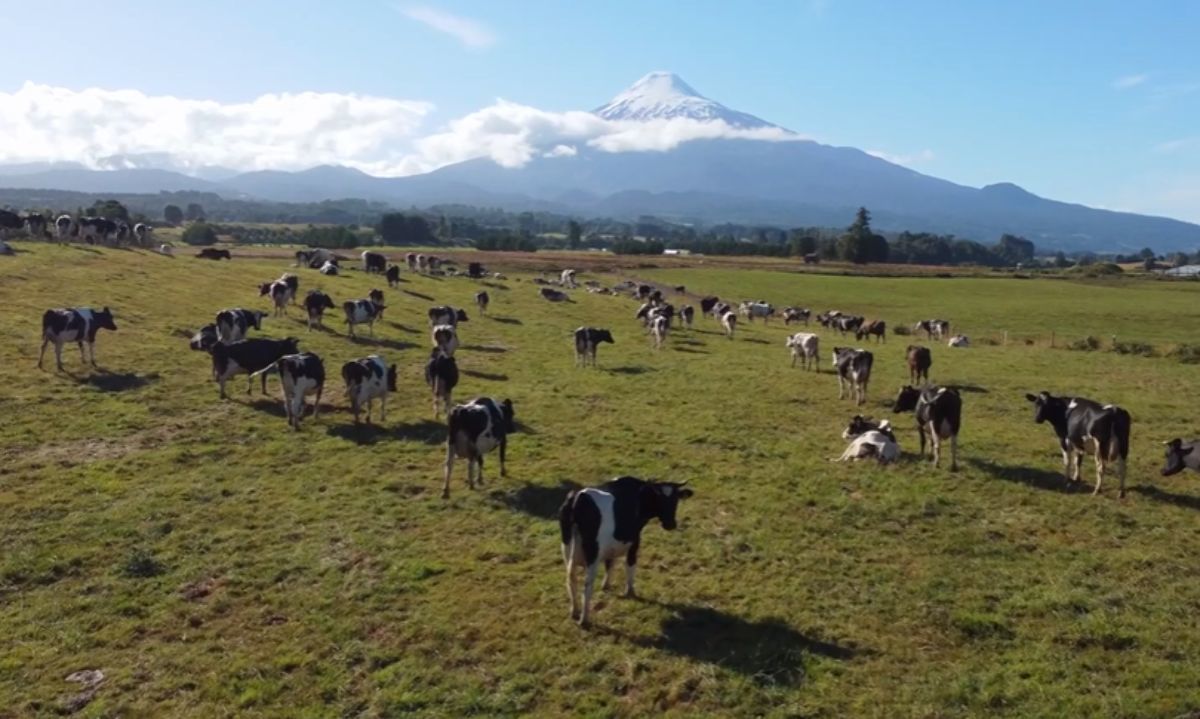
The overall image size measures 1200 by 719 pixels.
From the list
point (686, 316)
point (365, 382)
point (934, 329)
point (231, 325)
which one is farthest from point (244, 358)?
point (934, 329)

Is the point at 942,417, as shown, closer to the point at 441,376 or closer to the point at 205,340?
the point at 441,376

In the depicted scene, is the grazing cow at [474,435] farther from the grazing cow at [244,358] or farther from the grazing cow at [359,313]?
the grazing cow at [359,313]

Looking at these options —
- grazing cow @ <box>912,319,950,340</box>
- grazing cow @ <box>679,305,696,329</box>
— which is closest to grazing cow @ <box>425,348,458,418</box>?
grazing cow @ <box>679,305,696,329</box>

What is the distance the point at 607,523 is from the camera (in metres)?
10.3

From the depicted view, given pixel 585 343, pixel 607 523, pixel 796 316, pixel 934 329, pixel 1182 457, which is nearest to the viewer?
pixel 607 523

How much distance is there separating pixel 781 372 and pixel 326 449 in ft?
54.5

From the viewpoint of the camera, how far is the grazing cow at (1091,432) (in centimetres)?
1490

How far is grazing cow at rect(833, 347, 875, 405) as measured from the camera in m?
23.4

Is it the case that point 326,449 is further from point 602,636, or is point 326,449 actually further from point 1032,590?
point 1032,590

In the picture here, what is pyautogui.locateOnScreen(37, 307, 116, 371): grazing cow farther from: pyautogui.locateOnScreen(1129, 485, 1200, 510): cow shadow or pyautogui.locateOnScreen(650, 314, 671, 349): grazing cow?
pyautogui.locateOnScreen(1129, 485, 1200, 510): cow shadow

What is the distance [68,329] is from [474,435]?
14.4 meters

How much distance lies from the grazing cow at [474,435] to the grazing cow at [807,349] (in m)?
17.1

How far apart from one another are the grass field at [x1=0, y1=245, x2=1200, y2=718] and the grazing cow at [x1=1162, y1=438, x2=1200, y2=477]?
31cm

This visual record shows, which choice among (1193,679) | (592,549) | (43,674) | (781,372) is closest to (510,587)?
(592,549)
